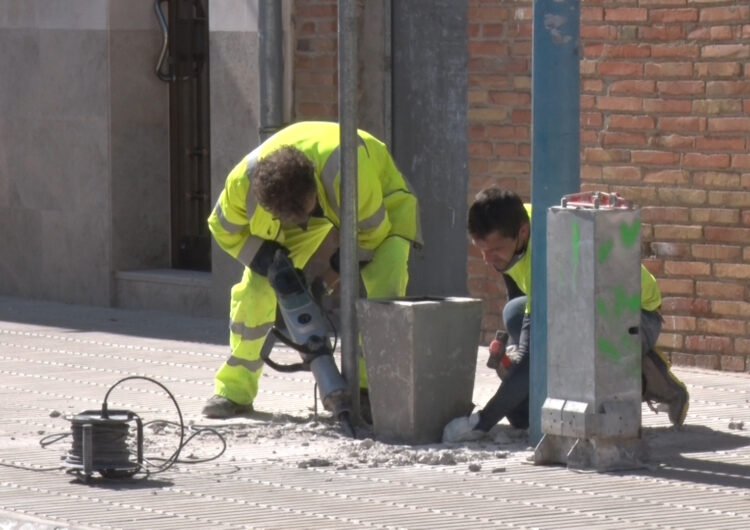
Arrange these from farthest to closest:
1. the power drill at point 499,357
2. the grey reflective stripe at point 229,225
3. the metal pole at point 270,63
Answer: the metal pole at point 270,63
the grey reflective stripe at point 229,225
the power drill at point 499,357

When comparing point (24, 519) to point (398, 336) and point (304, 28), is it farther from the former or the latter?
point (304, 28)

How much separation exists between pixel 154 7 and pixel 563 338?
693 centimetres

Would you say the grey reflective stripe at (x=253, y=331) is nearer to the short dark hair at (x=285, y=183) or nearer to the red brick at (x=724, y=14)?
the short dark hair at (x=285, y=183)

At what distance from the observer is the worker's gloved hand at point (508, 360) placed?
877cm

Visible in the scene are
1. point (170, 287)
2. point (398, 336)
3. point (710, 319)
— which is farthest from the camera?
point (170, 287)

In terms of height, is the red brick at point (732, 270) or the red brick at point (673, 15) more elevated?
the red brick at point (673, 15)

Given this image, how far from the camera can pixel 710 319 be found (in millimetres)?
10938

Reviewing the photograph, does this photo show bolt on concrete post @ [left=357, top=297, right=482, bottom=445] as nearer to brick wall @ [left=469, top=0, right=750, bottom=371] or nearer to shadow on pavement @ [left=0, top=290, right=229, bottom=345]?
brick wall @ [left=469, top=0, right=750, bottom=371]

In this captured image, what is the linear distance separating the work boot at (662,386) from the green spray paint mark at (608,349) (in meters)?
0.89

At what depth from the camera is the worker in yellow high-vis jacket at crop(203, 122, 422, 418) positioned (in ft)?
29.9

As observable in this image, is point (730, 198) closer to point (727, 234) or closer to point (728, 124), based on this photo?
point (727, 234)

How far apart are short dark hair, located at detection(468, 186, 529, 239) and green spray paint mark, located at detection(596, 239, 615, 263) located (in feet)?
2.73

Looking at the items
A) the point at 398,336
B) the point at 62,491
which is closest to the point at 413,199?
the point at 398,336

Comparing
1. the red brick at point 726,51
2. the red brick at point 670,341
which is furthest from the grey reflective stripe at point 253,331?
the red brick at point 726,51
